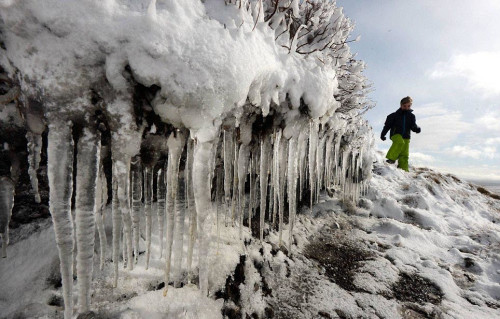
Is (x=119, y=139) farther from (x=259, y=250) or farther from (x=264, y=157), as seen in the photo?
(x=259, y=250)

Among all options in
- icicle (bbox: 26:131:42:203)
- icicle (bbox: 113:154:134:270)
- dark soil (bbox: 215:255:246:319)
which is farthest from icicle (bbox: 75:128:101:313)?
dark soil (bbox: 215:255:246:319)

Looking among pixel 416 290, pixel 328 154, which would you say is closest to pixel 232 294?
pixel 416 290

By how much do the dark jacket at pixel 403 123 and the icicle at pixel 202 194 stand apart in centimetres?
694

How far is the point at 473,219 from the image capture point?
6535mm

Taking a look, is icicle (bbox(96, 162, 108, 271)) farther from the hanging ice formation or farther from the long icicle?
the long icicle

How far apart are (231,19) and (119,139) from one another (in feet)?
4.07

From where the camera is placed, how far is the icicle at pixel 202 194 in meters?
1.95

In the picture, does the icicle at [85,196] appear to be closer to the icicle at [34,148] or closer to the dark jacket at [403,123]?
the icicle at [34,148]

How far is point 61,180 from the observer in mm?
1552

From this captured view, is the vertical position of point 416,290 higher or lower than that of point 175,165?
lower

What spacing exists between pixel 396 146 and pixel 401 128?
2.03 feet

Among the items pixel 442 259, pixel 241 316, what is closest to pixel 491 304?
pixel 442 259

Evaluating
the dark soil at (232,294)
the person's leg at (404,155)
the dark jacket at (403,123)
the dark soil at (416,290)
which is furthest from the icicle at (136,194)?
the person's leg at (404,155)

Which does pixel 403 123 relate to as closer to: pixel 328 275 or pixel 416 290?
pixel 416 290
